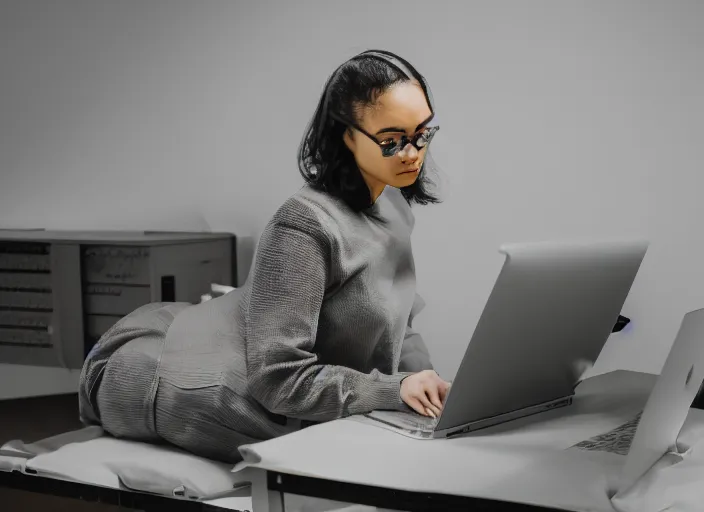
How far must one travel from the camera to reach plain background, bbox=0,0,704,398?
3.11 m

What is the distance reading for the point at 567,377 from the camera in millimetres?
1402

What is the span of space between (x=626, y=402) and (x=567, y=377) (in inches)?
4.4

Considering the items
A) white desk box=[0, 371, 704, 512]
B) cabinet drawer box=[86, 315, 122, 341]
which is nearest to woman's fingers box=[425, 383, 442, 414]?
white desk box=[0, 371, 704, 512]

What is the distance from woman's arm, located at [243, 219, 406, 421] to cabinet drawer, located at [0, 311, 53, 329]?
2411mm

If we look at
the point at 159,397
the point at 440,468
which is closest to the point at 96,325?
the point at 159,397

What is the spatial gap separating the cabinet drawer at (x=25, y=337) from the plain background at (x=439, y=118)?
0.45 metres

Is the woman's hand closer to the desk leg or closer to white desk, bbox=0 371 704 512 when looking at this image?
white desk, bbox=0 371 704 512

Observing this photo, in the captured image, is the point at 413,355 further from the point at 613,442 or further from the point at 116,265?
the point at 116,265

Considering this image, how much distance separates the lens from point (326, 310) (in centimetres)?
149

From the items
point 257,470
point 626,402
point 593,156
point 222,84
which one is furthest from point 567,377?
point 222,84

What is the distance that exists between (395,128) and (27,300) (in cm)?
254

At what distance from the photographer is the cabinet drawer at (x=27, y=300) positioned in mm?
3584

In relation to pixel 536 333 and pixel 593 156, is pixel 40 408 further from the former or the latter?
pixel 536 333

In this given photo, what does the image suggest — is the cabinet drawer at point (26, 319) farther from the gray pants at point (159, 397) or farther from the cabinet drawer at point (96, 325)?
the gray pants at point (159, 397)
